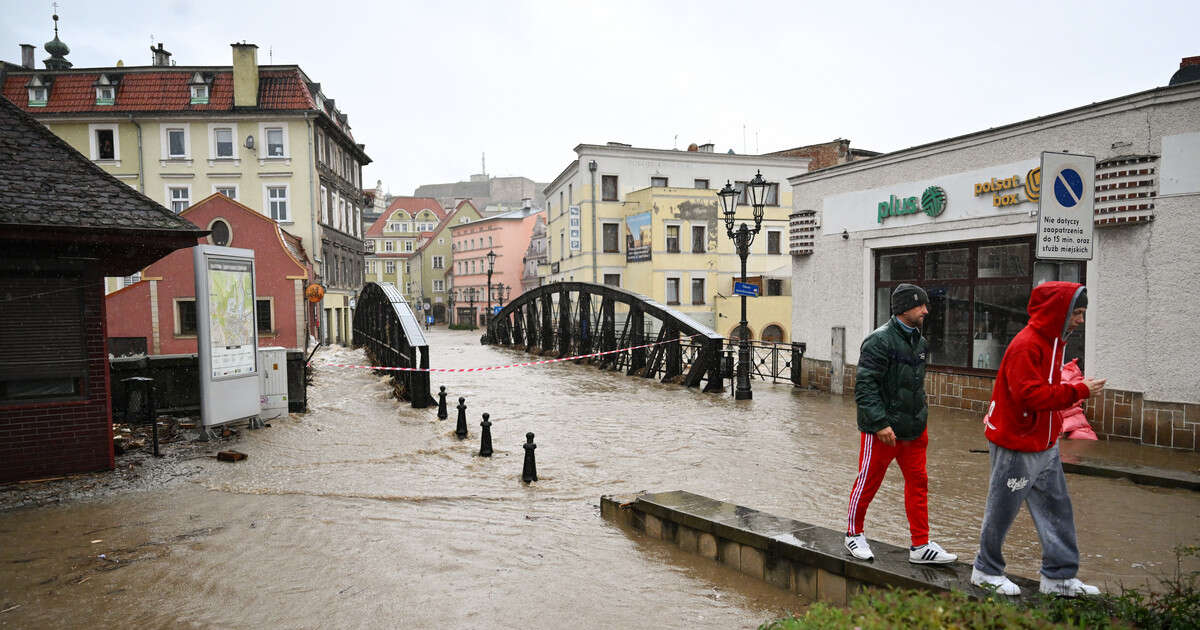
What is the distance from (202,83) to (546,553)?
115 feet

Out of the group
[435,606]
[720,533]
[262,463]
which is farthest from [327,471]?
[720,533]

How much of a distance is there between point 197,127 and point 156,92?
262cm

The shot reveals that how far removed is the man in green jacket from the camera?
4.11 metres

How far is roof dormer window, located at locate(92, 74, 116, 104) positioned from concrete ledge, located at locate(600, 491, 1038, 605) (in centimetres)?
3683

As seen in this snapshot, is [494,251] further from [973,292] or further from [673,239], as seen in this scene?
[973,292]

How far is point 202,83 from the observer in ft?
105

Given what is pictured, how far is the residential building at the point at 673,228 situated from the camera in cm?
3572

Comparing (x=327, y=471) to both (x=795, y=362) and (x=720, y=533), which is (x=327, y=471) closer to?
(x=720, y=533)

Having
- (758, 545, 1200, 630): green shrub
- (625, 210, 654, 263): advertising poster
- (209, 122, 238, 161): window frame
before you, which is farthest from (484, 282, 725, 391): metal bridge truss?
(209, 122, 238, 161): window frame

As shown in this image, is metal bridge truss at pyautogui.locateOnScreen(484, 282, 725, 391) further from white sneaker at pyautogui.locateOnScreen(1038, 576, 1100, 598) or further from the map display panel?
white sneaker at pyautogui.locateOnScreen(1038, 576, 1100, 598)

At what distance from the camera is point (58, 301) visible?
23.4ft

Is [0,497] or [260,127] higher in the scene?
[260,127]

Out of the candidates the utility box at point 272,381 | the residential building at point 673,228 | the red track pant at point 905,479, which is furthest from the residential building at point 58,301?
the residential building at point 673,228

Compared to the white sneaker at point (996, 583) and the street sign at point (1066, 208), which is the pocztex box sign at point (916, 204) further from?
the white sneaker at point (996, 583)
